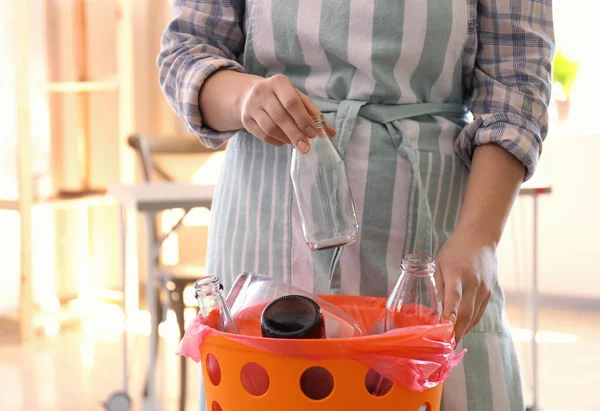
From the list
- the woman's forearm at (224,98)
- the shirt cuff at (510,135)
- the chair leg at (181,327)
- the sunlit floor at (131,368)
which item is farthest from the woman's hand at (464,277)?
the sunlit floor at (131,368)

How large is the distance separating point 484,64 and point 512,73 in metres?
0.04

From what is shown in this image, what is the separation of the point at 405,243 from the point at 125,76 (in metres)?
3.13

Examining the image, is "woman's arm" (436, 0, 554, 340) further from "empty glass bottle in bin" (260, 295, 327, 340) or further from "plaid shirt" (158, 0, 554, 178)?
"empty glass bottle in bin" (260, 295, 327, 340)

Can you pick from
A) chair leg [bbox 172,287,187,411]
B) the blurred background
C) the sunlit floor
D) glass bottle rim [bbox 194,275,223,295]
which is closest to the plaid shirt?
glass bottle rim [bbox 194,275,223,295]

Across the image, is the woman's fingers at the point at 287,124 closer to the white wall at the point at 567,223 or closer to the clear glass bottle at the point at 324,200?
the clear glass bottle at the point at 324,200

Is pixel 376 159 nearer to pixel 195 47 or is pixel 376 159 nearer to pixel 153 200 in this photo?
pixel 195 47

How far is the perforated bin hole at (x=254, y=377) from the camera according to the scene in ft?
1.89

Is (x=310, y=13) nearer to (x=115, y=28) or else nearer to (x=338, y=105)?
(x=338, y=105)

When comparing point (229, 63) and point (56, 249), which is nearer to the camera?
point (229, 63)

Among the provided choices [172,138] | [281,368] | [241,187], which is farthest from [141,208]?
[281,368]

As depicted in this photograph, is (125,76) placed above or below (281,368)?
above

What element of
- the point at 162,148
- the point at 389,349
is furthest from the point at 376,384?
the point at 162,148

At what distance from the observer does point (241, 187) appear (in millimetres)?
859

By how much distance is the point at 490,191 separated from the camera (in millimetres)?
767
